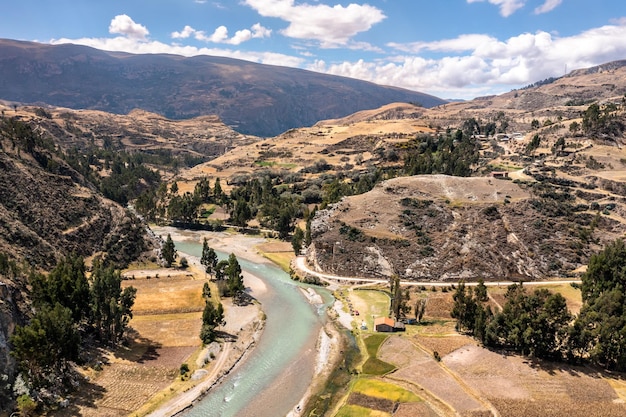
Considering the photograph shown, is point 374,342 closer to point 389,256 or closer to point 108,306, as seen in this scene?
point 389,256

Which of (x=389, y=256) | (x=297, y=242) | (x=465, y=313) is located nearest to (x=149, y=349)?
(x=465, y=313)

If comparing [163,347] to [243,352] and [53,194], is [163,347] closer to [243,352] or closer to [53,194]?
[243,352]

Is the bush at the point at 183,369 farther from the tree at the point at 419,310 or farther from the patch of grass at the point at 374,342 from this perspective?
the tree at the point at 419,310

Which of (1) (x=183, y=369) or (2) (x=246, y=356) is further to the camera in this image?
(2) (x=246, y=356)

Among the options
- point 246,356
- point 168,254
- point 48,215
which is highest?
point 48,215

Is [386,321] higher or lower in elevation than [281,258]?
lower

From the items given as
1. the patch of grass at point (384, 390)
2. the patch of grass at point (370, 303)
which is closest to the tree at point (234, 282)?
the patch of grass at point (370, 303)
